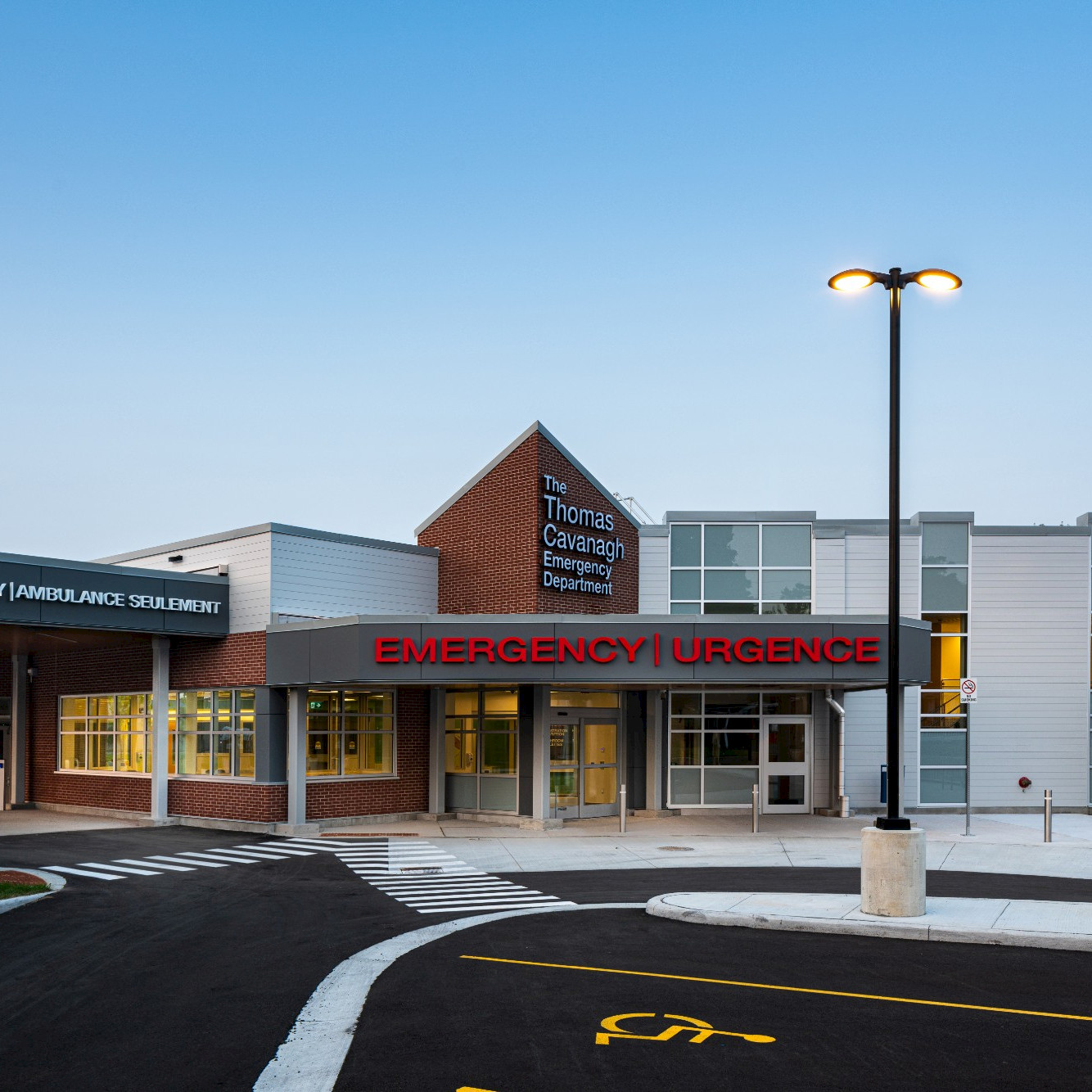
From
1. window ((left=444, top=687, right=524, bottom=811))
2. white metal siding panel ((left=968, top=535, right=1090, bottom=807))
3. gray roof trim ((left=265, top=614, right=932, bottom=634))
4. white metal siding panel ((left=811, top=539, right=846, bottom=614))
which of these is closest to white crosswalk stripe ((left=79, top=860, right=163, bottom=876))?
gray roof trim ((left=265, top=614, right=932, bottom=634))

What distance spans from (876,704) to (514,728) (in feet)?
31.9

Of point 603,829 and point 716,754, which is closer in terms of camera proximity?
point 603,829

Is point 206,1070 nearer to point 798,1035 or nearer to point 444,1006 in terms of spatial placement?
point 444,1006

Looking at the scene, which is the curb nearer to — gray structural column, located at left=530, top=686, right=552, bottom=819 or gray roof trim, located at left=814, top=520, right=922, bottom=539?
gray structural column, located at left=530, top=686, right=552, bottom=819

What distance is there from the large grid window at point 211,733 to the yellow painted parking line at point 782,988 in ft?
50.0

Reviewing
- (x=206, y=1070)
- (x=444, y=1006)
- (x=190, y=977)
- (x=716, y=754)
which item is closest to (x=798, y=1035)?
Answer: (x=444, y=1006)

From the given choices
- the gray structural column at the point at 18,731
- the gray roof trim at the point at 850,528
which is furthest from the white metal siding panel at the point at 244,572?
the gray roof trim at the point at 850,528

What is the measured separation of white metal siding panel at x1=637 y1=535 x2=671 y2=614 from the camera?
30578mm

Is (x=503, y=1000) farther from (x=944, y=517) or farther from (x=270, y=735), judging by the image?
(x=944, y=517)

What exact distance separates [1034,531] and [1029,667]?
3.47m

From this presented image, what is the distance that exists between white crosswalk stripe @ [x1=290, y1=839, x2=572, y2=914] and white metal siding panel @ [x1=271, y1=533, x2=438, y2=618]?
18.8 feet

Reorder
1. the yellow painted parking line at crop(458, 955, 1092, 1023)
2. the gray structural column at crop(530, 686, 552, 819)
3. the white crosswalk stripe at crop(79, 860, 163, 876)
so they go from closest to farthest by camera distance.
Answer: the yellow painted parking line at crop(458, 955, 1092, 1023), the white crosswalk stripe at crop(79, 860, 163, 876), the gray structural column at crop(530, 686, 552, 819)

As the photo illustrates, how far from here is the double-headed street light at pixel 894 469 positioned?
13.7m

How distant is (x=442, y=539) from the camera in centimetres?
2983
